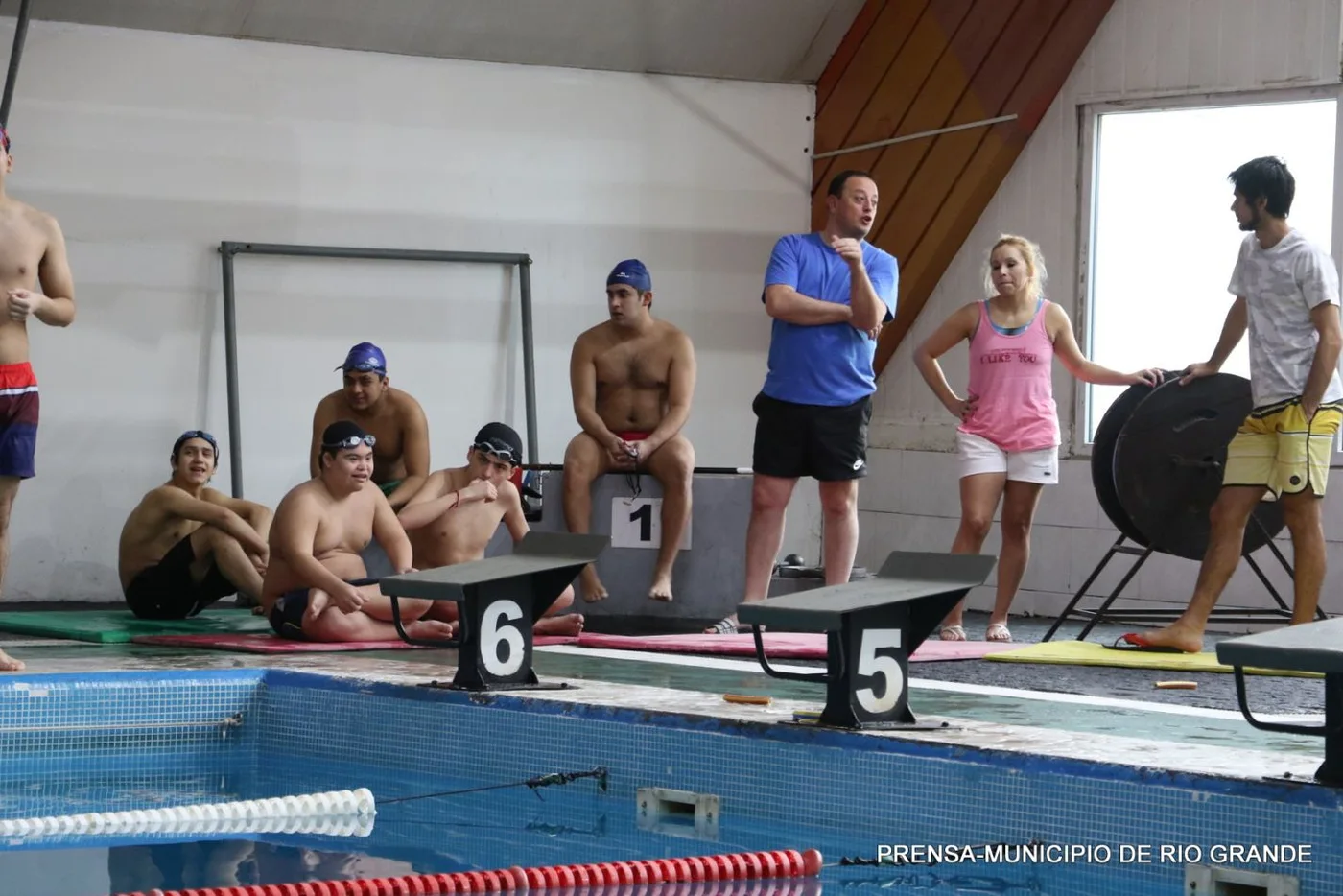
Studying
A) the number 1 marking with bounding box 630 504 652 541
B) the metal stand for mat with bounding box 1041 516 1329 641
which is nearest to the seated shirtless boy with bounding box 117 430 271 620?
the number 1 marking with bounding box 630 504 652 541

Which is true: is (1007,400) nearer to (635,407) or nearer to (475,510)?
(635,407)

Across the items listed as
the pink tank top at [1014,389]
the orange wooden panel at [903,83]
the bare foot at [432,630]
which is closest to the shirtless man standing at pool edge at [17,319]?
the bare foot at [432,630]

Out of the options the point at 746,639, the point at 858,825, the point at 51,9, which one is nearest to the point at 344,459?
the point at 746,639

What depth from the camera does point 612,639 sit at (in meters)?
6.99

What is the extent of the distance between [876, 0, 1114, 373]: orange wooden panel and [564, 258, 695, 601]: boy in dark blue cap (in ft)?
8.02

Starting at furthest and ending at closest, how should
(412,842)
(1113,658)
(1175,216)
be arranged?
1. (1175,216)
2. (1113,658)
3. (412,842)

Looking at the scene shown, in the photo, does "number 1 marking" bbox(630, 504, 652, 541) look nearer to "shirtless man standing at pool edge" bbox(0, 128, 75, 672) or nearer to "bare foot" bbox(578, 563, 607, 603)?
"bare foot" bbox(578, 563, 607, 603)

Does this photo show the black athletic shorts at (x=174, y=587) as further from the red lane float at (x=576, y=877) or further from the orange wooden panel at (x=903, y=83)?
the orange wooden panel at (x=903, y=83)

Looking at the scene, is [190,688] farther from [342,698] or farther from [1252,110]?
[1252,110]

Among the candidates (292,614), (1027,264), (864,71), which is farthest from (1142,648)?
(864,71)

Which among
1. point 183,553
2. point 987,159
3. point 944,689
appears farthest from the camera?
point 987,159

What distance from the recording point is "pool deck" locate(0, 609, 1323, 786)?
395 centimetres

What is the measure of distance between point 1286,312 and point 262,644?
3738 mm

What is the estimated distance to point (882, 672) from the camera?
14.0 feet
